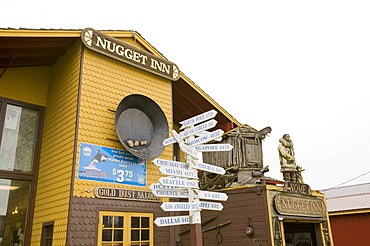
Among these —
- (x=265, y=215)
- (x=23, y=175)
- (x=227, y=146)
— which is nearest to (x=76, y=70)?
(x=23, y=175)

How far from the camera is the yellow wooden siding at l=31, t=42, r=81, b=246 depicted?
28.9ft

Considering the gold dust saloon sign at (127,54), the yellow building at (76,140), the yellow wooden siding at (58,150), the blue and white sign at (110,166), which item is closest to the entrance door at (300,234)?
the yellow building at (76,140)

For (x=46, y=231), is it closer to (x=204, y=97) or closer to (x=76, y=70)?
(x=76, y=70)

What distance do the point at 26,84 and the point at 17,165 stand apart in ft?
8.41

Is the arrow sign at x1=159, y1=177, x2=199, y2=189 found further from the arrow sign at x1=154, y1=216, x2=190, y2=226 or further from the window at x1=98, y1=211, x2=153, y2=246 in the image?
the window at x1=98, y1=211, x2=153, y2=246

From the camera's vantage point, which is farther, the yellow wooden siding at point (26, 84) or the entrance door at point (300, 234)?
the entrance door at point (300, 234)

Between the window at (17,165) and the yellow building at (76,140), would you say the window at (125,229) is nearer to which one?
the yellow building at (76,140)

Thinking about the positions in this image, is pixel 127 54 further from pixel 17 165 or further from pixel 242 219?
pixel 242 219

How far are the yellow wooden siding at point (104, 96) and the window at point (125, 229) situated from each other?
0.78 m

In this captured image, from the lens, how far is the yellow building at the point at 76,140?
892 cm

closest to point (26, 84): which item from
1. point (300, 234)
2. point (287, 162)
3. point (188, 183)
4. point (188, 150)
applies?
point (188, 150)

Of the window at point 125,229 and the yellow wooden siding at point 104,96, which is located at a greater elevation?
the yellow wooden siding at point 104,96

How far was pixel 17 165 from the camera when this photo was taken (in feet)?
33.2

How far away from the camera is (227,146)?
636cm
